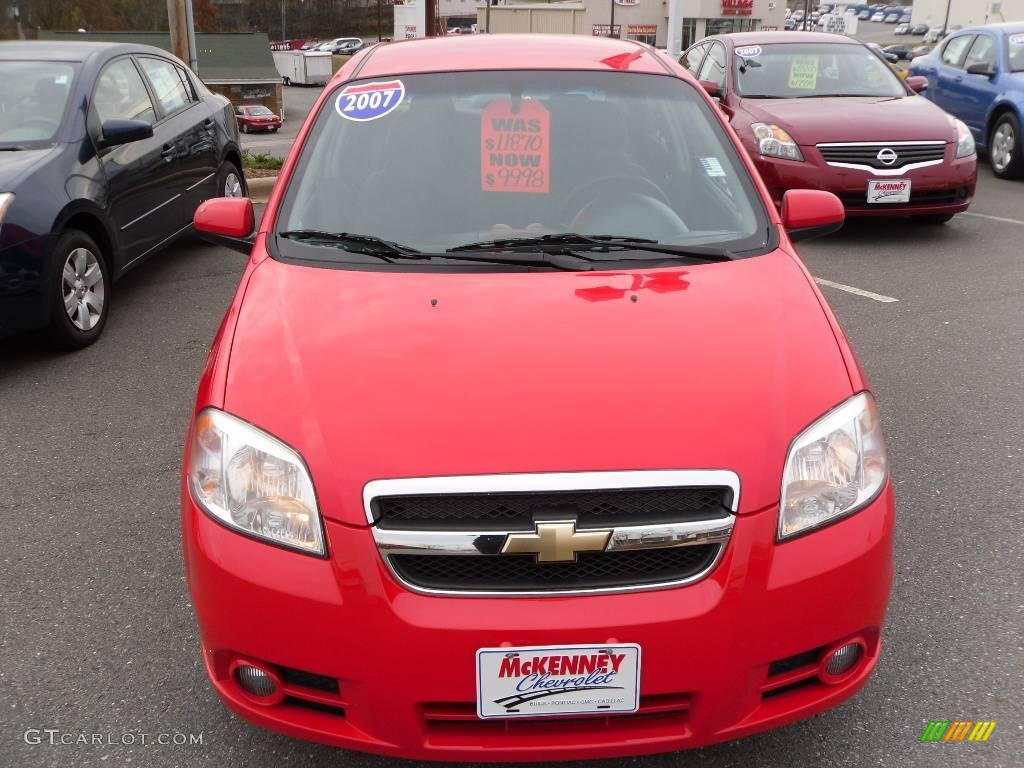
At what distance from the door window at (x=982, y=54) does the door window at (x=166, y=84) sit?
840 cm

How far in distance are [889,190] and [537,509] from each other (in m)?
6.36

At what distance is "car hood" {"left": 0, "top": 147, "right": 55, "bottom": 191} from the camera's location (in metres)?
4.87

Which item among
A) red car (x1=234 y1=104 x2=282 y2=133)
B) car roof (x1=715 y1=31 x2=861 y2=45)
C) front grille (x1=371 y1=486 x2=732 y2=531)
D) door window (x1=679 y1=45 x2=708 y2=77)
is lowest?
red car (x1=234 y1=104 x2=282 y2=133)

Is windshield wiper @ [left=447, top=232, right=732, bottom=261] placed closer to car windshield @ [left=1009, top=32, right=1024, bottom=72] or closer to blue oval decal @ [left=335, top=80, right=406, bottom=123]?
blue oval decal @ [left=335, top=80, right=406, bottom=123]

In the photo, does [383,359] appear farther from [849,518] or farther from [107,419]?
A: [107,419]

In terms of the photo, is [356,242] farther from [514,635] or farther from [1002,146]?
[1002,146]

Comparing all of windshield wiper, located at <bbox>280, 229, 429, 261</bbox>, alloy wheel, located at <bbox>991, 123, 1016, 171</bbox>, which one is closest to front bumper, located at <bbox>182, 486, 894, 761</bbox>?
windshield wiper, located at <bbox>280, 229, 429, 261</bbox>

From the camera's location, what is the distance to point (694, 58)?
1031 cm

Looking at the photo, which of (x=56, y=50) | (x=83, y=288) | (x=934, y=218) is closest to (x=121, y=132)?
(x=83, y=288)

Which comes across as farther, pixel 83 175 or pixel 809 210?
pixel 83 175

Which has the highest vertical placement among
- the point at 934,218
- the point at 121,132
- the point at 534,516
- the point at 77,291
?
the point at 121,132

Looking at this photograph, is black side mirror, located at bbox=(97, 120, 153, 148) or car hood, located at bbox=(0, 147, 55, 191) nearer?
car hood, located at bbox=(0, 147, 55, 191)

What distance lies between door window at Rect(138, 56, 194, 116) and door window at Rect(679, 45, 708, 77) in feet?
16.4

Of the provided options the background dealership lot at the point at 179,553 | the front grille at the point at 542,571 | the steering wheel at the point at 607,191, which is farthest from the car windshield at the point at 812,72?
the front grille at the point at 542,571
